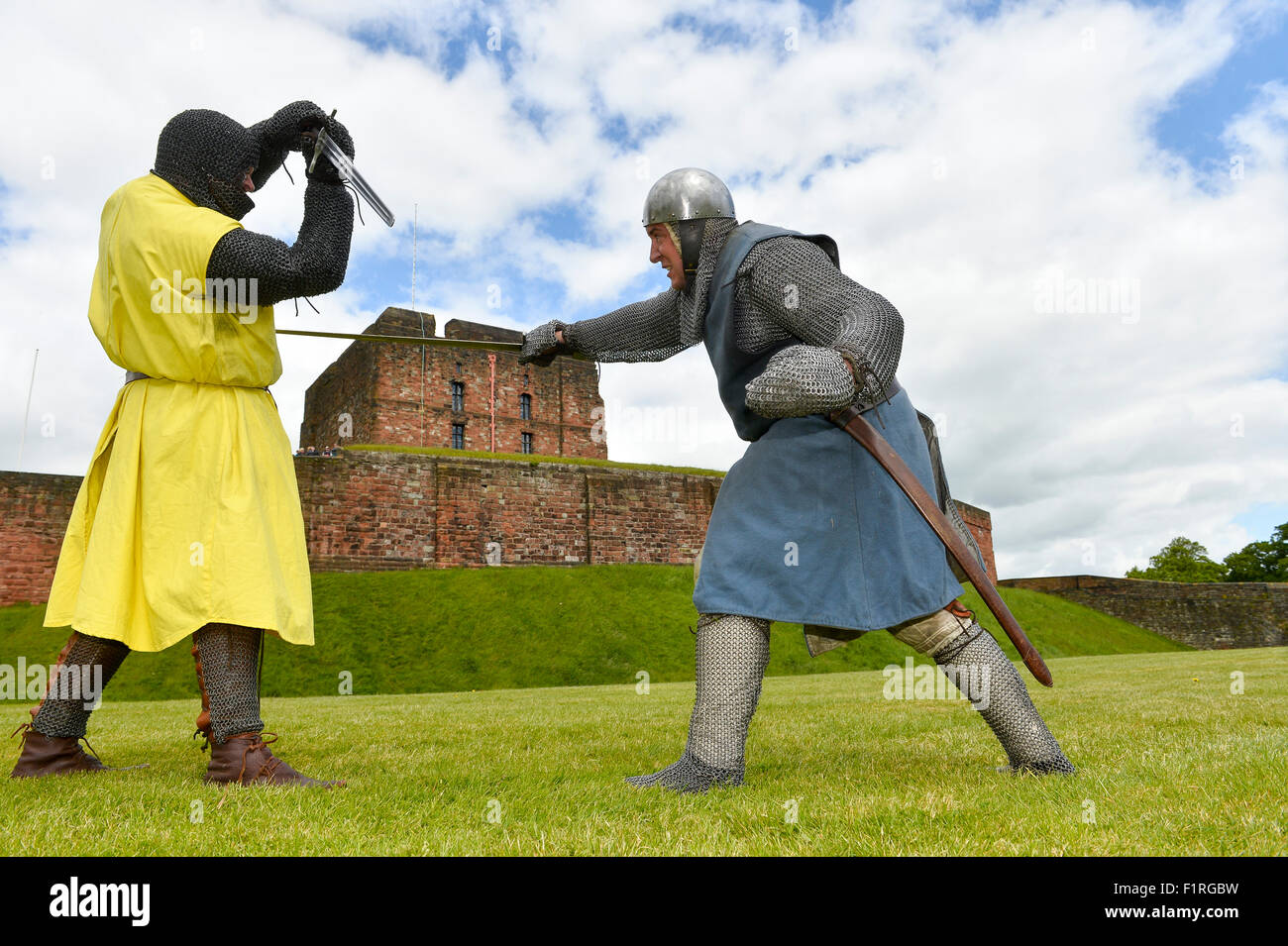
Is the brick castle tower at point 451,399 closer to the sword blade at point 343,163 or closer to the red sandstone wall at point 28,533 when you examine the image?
the red sandstone wall at point 28,533

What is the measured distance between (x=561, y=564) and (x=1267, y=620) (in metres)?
26.9

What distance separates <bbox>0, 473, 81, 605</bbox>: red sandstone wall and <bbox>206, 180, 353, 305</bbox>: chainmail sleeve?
20.5m

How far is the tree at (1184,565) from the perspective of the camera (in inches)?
2131

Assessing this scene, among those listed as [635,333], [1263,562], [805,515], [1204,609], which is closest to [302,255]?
[635,333]

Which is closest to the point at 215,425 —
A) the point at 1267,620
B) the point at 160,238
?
the point at 160,238

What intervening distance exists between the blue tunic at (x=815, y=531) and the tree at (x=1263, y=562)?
60.3 metres

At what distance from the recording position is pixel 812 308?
274 cm

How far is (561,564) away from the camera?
25.4m

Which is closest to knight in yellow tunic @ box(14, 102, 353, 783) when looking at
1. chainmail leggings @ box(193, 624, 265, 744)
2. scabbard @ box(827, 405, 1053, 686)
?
chainmail leggings @ box(193, 624, 265, 744)

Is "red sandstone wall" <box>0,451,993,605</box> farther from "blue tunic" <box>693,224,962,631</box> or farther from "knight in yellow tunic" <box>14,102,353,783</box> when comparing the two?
"blue tunic" <box>693,224,962,631</box>

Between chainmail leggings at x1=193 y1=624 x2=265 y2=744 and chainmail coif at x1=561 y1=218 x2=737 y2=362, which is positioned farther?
chainmail coif at x1=561 y1=218 x2=737 y2=362

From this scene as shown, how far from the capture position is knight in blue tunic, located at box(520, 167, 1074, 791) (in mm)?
2598

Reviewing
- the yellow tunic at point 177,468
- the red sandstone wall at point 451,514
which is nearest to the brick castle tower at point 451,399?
the red sandstone wall at point 451,514
